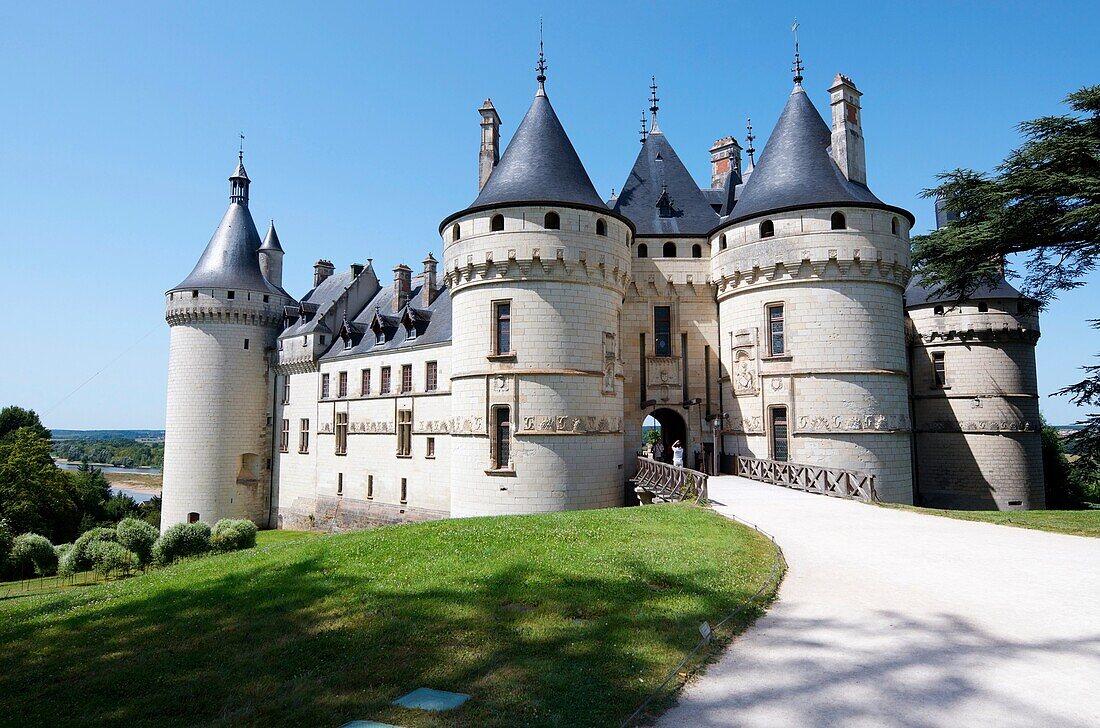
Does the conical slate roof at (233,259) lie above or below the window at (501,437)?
above

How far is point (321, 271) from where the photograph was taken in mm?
48375

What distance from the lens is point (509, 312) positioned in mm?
22594

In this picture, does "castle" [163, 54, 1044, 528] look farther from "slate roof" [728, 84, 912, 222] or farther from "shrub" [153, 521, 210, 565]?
"shrub" [153, 521, 210, 565]

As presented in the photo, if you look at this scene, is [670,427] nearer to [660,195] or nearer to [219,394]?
[660,195]

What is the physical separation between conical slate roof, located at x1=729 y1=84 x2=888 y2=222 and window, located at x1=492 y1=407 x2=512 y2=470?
1189cm

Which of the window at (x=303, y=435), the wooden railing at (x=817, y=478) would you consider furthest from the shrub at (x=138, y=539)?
the wooden railing at (x=817, y=478)

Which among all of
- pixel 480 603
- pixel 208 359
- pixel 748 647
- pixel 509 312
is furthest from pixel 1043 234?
pixel 208 359

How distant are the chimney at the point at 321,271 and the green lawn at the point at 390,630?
3741cm

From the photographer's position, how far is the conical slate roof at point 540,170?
22750 mm

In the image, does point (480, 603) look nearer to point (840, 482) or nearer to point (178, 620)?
point (178, 620)

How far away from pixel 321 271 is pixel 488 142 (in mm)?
24732

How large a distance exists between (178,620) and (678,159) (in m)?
27.7

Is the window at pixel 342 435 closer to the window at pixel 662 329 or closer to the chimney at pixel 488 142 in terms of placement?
the chimney at pixel 488 142

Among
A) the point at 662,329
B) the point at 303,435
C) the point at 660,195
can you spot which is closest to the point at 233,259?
the point at 303,435
